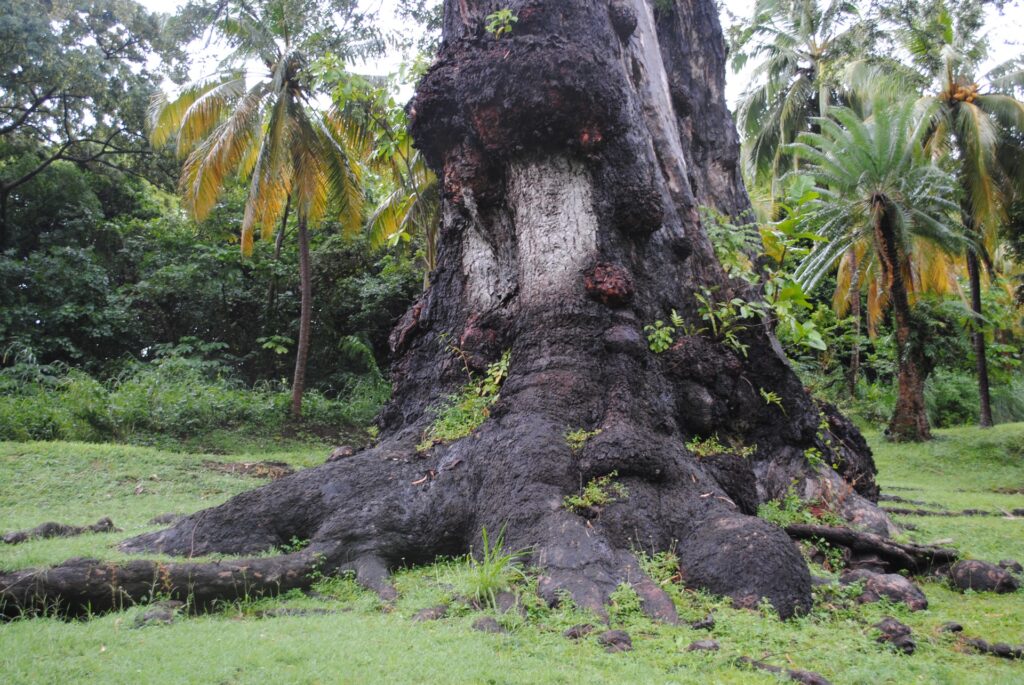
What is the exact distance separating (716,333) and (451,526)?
2.57 meters

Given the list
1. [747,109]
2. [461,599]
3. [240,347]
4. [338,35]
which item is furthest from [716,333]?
[747,109]

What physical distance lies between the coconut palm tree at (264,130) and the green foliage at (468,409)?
1147 cm

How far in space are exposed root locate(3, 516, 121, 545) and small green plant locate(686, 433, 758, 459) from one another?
4441 mm

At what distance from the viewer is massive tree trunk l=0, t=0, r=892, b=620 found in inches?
193

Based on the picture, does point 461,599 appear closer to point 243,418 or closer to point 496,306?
point 496,306

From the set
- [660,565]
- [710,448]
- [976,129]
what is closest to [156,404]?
[710,448]

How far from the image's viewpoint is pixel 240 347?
22.8 metres

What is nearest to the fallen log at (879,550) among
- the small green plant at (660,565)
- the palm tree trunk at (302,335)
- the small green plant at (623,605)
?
the small green plant at (660,565)

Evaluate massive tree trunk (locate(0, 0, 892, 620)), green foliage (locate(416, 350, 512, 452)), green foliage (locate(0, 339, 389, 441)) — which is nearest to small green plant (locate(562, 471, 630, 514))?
massive tree trunk (locate(0, 0, 892, 620))

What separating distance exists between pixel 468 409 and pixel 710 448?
1.76 meters

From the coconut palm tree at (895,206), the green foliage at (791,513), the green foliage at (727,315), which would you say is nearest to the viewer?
the green foliage at (791,513)

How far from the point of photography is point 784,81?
93.4ft

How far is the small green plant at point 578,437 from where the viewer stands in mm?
5281

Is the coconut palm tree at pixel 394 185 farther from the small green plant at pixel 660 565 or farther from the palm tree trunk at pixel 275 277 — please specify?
the small green plant at pixel 660 565
